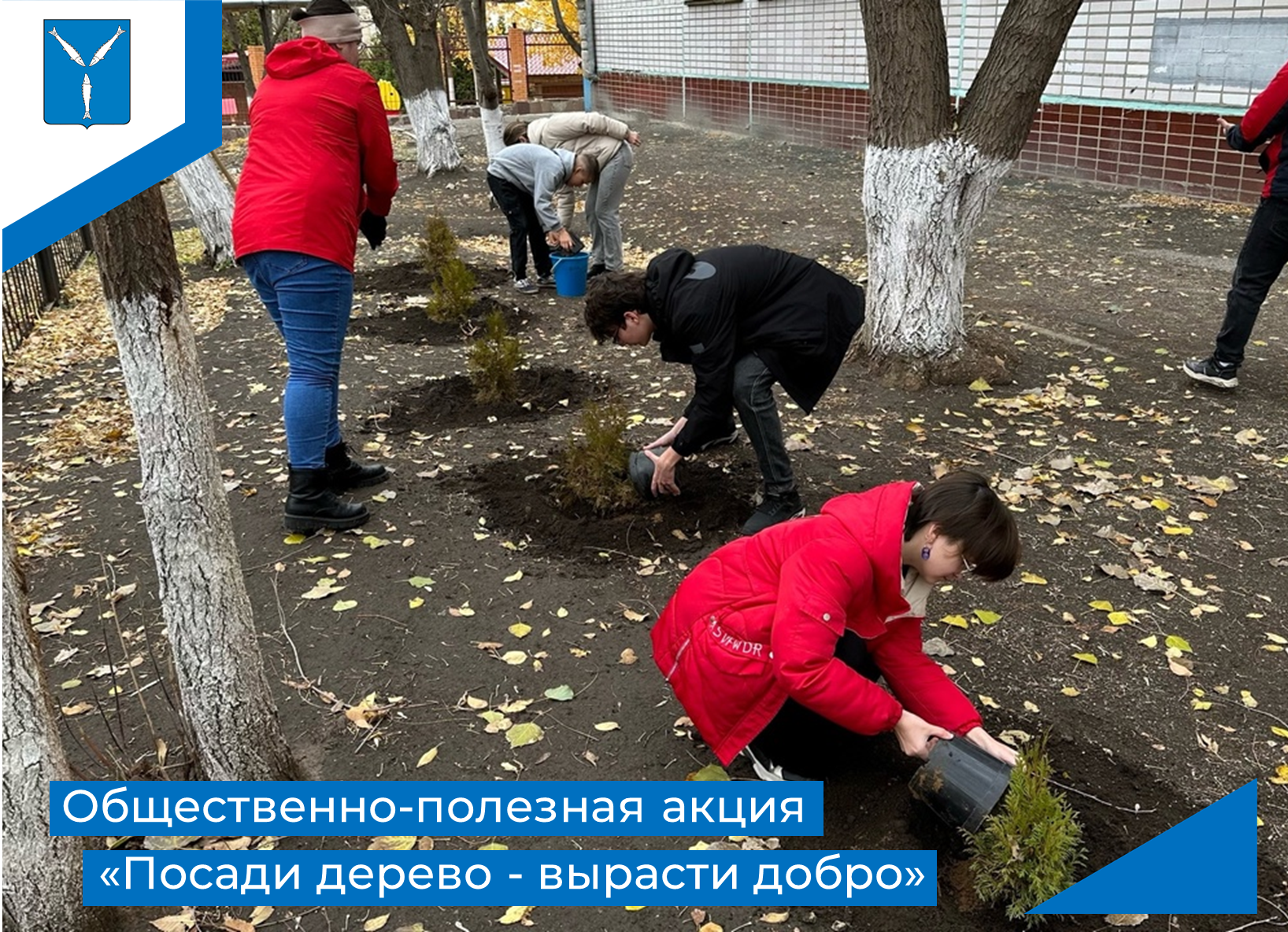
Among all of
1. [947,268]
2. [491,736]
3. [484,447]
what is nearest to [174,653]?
[491,736]

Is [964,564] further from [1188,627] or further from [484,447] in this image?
[484,447]

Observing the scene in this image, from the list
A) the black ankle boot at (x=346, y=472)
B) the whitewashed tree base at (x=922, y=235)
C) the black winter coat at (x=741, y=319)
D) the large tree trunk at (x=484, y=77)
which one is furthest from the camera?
the large tree trunk at (x=484, y=77)

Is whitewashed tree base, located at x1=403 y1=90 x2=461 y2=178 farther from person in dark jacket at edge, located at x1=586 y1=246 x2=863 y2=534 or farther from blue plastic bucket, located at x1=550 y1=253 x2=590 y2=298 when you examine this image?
person in dark jacket at edge, located at x1=586 y1=246 x2=863 y2=534

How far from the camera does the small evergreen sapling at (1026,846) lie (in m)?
2.18

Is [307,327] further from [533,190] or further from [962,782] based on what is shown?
[533,190]

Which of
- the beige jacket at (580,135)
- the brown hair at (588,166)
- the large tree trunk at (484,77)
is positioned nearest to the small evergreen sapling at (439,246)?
the beige jacket at (580,135)

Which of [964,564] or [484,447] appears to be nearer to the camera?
[964,564]

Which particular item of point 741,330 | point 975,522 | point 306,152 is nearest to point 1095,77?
point 741,330

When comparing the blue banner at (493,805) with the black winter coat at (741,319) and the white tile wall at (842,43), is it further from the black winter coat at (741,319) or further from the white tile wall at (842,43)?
the white tile wall at (842,43)

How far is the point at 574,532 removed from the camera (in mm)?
4051

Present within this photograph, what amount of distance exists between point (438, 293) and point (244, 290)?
2.45 m

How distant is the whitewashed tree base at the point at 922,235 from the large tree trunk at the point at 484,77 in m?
8.38

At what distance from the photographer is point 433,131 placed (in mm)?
13391

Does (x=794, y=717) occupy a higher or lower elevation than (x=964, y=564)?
lower
